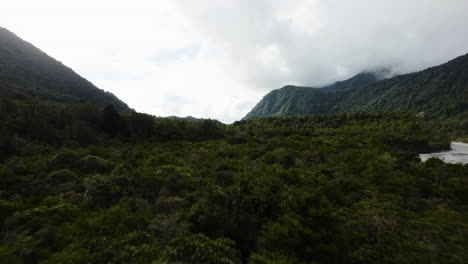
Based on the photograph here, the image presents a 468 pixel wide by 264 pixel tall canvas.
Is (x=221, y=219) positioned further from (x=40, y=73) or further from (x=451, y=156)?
(x=40, y=73)

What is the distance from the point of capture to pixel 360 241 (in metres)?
7.63

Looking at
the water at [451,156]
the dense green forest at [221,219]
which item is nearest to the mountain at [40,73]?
the dense green forest at [221,219]

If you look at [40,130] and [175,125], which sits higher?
[175,125]

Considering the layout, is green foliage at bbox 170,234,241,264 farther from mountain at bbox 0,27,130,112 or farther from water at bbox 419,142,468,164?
mountain at bbox 0,27,130,112

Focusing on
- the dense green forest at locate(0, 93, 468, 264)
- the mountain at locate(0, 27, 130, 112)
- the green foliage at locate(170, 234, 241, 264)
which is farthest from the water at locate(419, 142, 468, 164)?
the mountain at locate(0, 27, 130, 112)

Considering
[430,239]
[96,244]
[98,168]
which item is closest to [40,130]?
[98,168]

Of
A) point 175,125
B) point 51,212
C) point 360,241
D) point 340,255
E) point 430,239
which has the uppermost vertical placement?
point 175,125

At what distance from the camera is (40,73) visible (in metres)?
94.2

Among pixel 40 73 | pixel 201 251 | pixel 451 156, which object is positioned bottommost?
pixel 201 251

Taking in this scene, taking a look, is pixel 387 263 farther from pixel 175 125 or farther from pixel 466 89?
pixel 466 89

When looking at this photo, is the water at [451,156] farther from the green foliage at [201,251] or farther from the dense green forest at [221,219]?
the green foliage at [201,251]

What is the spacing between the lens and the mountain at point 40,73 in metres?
81.6

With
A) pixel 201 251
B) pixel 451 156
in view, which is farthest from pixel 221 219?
pixel 451 156

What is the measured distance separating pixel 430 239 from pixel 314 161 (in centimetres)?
2669
